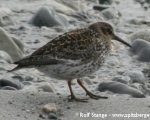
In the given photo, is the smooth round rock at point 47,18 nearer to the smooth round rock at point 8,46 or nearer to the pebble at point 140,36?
the pebble at point 140,36

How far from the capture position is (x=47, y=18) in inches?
435

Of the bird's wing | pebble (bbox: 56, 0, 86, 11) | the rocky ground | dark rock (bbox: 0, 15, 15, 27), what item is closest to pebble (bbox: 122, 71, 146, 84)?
the rocky ground

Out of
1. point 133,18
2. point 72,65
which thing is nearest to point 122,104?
point 72,65

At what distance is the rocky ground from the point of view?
6.41m

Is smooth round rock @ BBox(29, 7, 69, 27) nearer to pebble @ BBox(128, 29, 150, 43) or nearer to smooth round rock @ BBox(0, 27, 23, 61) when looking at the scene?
pebble @ BBox(128, 29, 150, 43)

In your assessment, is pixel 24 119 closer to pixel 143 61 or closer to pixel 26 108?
pixel 26 108

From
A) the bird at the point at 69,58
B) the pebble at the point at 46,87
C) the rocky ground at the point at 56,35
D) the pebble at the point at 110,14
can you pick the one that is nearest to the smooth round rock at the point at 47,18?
the rocky ground at the point at 56,35

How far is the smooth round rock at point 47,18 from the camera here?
10977 mm

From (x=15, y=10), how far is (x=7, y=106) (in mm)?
6490

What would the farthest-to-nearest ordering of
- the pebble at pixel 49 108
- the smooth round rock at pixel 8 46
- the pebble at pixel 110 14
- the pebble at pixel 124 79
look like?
the pebble at pixel 110 14 < the smooth round rock at pixel 8 46 < the pebble at pixel 124 79 < the pebble at pixel 49 108

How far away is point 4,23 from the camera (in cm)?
1105

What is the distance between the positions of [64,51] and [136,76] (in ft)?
7.58

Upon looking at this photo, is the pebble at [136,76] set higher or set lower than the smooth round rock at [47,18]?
lower

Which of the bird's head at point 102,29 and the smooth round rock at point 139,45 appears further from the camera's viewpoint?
the smooth round rock at point 139,45
